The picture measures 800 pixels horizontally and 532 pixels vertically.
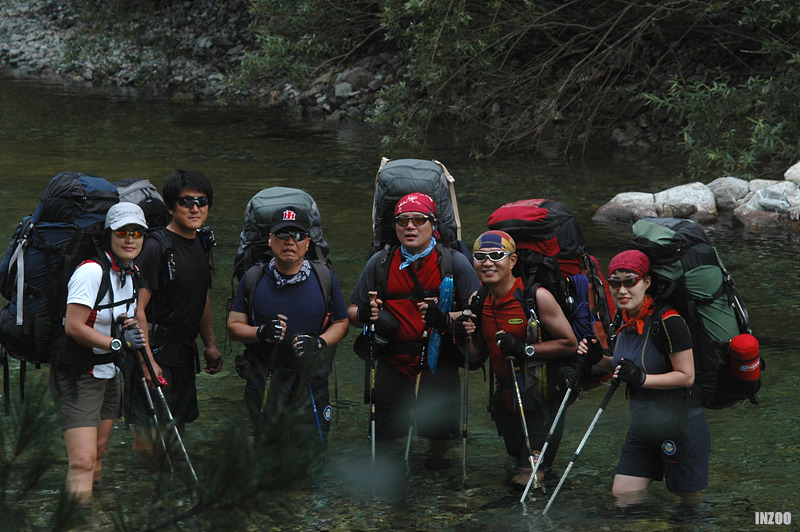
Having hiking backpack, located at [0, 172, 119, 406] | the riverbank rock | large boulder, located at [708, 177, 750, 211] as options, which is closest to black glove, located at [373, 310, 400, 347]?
hiking backpack, located at [0, 172, 119, 406]

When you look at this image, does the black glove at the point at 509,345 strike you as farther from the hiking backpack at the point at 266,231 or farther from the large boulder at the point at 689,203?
the large boulder at the point at 689,203

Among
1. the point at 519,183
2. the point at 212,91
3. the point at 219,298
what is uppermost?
the point at 212,91

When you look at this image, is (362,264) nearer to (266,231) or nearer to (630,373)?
(266,231)

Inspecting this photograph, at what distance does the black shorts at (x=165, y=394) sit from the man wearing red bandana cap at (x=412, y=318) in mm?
1082

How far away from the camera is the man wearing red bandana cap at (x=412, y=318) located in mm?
6008

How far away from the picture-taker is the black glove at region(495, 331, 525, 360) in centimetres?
555

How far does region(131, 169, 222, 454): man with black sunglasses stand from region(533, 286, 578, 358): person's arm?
200 cm

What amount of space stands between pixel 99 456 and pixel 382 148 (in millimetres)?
13706

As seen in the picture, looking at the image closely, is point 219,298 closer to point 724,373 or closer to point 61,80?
point 724,373

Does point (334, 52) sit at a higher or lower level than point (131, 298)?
higher

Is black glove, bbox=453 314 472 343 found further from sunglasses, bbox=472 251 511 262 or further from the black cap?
the black cap

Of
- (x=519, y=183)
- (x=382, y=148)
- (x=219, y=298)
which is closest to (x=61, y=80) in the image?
(x=382, y=148)

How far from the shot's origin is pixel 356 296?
20.3 feet

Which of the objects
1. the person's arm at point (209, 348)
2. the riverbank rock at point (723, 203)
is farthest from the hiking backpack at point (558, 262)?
the riverbank rock at point (723, 203)
